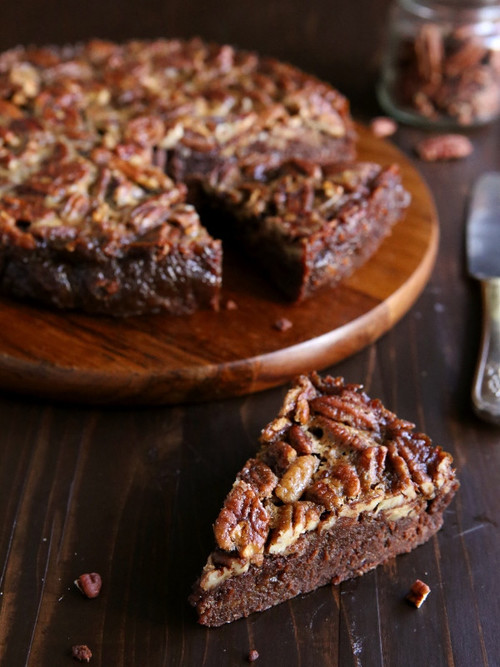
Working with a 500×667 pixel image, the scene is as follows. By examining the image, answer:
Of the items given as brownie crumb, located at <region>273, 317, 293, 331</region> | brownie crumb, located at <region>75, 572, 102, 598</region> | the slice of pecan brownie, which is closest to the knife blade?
the slice of pecan brownie

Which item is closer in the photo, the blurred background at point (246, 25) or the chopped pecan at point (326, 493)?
the chopped pecan at point (326, 493)

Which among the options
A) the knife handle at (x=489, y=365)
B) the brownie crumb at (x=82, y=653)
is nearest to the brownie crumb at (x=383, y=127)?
the knife handle at (x=489, y=365)

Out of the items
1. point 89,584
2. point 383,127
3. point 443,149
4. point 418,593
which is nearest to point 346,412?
point 418,593

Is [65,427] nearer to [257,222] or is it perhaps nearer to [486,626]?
[257,222]

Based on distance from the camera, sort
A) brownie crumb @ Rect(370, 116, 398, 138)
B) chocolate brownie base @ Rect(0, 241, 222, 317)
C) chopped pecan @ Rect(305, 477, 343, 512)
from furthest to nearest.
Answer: brownie crumb @ Rect(370, 116, 398, 138) < chocolate brownie base @ Rect(0, 241, 222, 317) < chopped pecan @ Rect(305, 477, 343, 512)

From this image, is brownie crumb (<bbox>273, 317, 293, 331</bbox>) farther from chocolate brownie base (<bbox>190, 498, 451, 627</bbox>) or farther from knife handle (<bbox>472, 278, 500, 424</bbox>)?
chocolate brownie base (<bbox>190, 498, 451, 627</bbox>)

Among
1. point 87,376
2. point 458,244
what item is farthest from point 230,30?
point 87,376

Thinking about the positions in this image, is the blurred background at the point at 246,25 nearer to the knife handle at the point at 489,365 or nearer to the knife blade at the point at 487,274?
the knife blade at the point at 487,274
